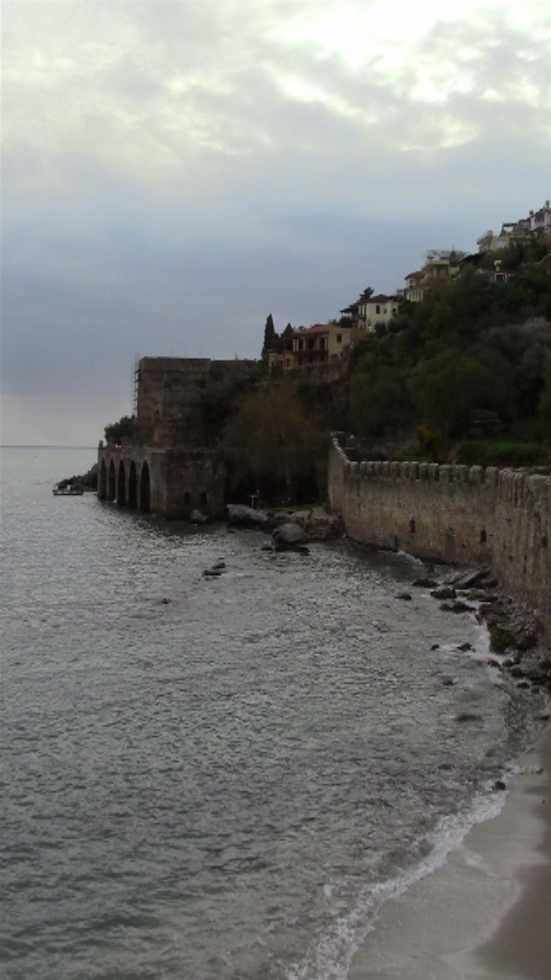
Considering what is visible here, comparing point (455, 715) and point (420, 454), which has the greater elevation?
point (420, 454)

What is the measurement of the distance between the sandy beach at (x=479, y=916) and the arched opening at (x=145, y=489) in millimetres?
63195

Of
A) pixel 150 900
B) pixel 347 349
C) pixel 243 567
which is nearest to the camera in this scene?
pixel 150 900

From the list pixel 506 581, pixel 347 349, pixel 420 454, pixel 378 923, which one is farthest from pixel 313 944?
pixel 347 349

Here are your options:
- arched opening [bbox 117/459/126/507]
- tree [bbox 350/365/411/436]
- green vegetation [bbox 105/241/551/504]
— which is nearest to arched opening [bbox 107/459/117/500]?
arched opening [bbox 117/459/126/507]

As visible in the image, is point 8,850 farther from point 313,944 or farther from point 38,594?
point 38,594

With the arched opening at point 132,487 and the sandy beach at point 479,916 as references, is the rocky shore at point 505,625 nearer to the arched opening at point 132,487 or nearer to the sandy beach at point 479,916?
the sandy beach at point 479,916

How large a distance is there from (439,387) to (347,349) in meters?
41.3

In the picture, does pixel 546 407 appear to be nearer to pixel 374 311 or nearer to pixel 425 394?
pixel 425 394

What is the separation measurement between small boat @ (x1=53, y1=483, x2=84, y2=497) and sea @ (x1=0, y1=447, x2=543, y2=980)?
231ft

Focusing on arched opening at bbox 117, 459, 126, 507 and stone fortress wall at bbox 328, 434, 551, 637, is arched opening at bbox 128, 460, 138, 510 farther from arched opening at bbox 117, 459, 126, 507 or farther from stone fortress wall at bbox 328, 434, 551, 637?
stone fortress wall at bbox 328, 434, 551, 637

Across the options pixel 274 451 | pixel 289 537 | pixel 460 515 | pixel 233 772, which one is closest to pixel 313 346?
pixel 274 451

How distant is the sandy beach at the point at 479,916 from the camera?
35.3ft

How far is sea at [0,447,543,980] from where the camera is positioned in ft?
39.2

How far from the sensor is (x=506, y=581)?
3180 cm
